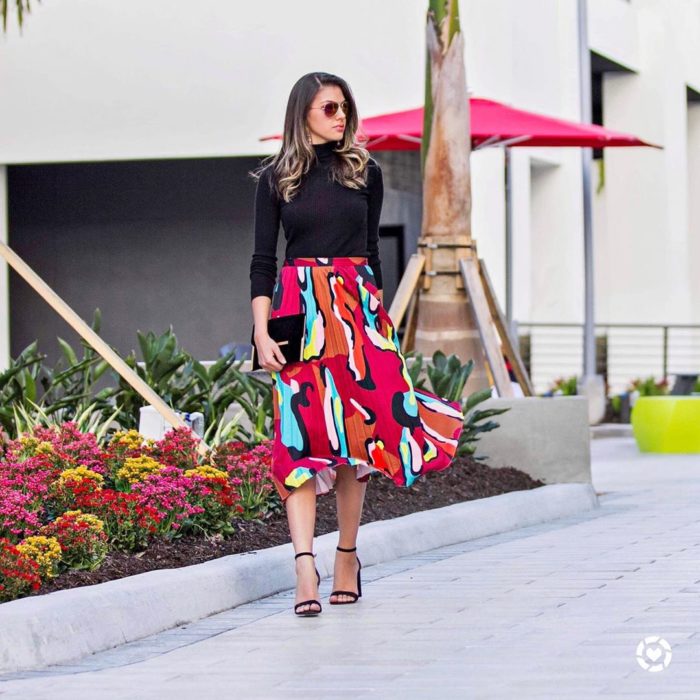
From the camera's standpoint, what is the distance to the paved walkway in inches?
191

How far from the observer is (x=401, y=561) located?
305 inches

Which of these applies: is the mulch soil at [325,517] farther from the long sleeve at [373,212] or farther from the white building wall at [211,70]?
the white building wall at [211,70]

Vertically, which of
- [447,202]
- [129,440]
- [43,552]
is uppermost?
[447,202]

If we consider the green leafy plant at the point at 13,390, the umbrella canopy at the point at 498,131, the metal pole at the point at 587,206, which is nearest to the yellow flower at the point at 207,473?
the green leafy plant at the point at 13,390

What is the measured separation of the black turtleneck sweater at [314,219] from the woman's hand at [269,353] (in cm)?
20

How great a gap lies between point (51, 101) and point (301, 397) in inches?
509

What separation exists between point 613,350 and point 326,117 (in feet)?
65.6

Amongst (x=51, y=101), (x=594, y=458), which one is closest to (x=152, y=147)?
(x=51, y=101)

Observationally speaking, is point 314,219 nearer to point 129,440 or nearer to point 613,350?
point 129,440

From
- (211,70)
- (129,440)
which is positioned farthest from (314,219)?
(211,70)

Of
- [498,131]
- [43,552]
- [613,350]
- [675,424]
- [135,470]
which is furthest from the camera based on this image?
[613,350]

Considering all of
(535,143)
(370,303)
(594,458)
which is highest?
(535,143)

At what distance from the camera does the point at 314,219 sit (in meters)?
6.21

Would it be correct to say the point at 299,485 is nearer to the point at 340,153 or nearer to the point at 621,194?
the point at 340,153
